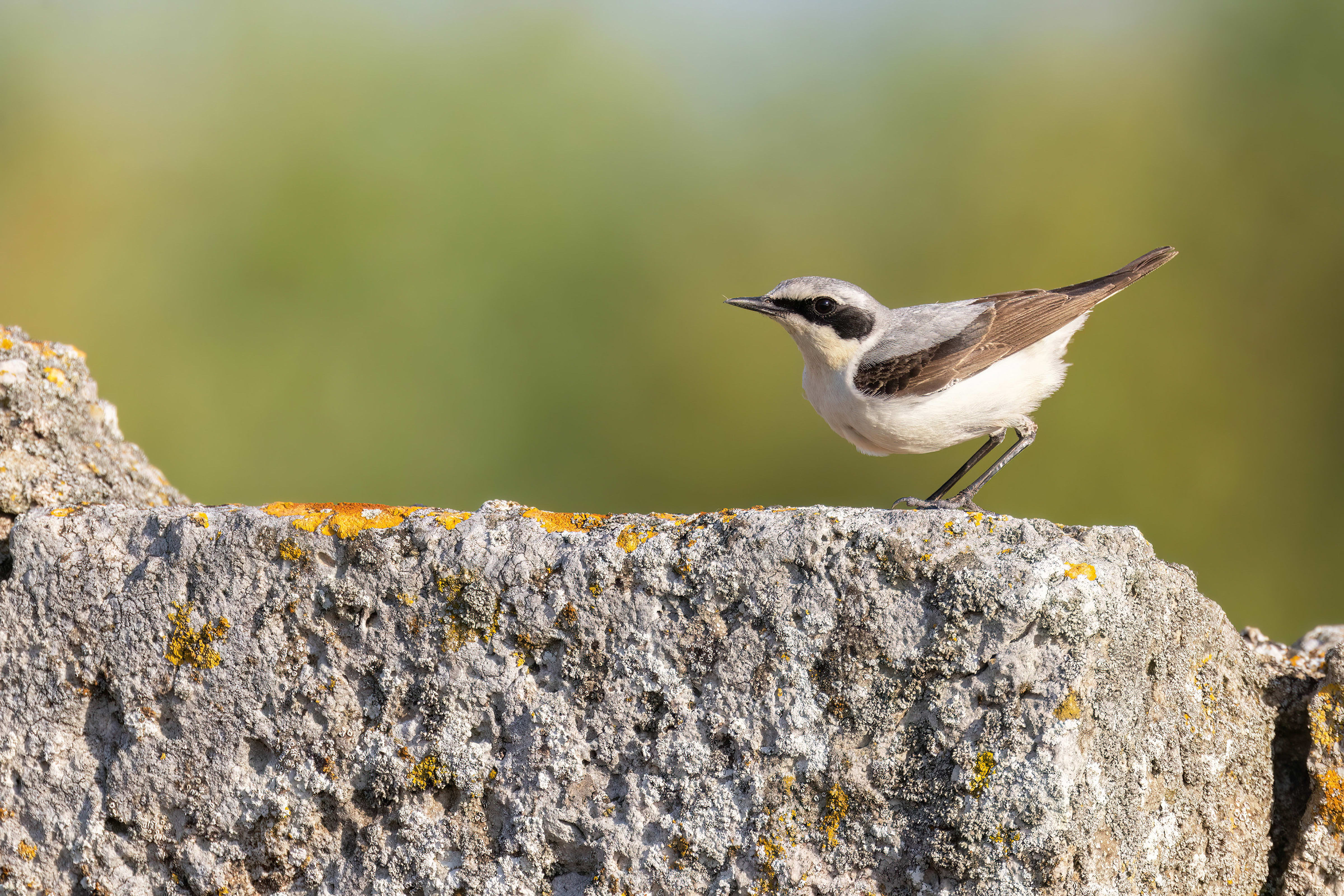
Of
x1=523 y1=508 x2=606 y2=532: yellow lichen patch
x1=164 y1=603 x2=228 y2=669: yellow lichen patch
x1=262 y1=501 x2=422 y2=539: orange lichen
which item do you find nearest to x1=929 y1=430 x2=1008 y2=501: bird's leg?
x1=523 y1=508 x2=606 y2=532: yellow lichen patch

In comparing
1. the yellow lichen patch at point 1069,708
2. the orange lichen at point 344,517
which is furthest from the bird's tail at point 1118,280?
the orange lichen at point 344,517

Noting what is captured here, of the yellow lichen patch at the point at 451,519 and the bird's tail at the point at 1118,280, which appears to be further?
the bird's tail at the point at 1118,280

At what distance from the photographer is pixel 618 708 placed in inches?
102

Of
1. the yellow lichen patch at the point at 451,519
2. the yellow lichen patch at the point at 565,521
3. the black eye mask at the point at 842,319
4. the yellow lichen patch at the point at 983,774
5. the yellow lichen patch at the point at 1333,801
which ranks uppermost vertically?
the black eye mask at the point at 842,319

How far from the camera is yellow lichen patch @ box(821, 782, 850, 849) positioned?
2424mm

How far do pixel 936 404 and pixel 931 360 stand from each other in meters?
0.21

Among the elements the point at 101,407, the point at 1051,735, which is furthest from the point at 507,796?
the point at 101,407

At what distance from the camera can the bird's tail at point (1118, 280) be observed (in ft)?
14.4

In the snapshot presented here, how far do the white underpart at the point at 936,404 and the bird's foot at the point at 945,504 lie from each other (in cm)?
35

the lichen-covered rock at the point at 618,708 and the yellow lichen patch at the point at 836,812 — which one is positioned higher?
the lichen-covered rock at the point at 618,708

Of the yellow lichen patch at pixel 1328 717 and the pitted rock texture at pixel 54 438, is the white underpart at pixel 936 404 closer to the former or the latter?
the yellow lichen patch at pixel 1328 717

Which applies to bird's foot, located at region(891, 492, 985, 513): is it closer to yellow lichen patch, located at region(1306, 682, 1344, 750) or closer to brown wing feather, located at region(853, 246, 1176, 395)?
brown wing feather, located at region(853, 246, 1176, 395)

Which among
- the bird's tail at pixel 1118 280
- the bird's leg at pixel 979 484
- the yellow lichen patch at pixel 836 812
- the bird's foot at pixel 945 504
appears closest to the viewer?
the yellow lichen patch at pixel 836 812

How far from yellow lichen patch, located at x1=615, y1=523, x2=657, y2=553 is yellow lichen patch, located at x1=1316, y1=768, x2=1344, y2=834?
2105 mm
